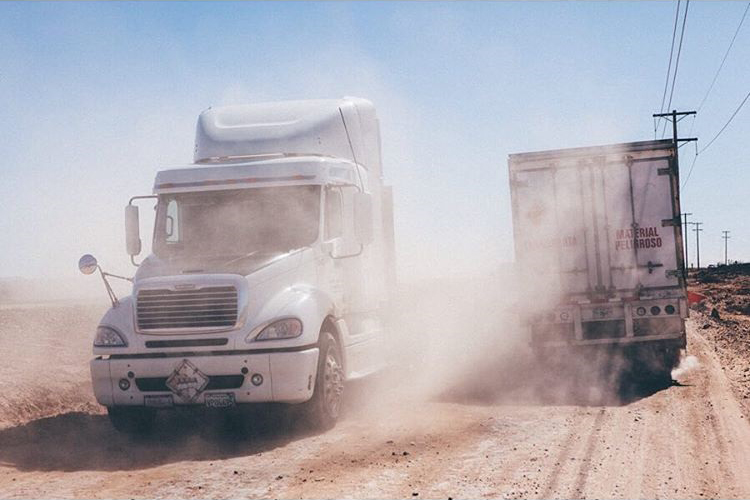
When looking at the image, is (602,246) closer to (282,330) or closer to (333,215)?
(333,215)

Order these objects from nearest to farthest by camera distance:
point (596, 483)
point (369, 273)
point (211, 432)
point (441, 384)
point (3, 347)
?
1. point (596, 483)
2. point (211, 432)
3. point (369, 273)
4. point (441, 384)
5. point (3, 347)

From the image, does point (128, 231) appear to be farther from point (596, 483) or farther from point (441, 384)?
point (596, 483)

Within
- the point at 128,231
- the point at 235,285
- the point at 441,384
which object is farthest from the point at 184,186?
the point at 441,384

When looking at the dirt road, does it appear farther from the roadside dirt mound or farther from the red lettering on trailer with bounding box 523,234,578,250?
the red lettering on trailer with bounding box 523,234,578,250

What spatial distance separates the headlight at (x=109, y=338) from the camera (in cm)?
932

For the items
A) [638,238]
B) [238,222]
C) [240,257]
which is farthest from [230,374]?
[638,238]

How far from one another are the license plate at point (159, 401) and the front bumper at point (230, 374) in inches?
1.1

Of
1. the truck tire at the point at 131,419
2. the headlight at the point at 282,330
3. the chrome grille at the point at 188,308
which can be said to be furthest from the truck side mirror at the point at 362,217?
the truck tire at the point at 131,419

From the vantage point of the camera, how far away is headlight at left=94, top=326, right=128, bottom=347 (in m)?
9.32

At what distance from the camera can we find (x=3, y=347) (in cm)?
1506

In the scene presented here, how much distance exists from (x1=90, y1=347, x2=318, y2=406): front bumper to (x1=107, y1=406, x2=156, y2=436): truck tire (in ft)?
0.70

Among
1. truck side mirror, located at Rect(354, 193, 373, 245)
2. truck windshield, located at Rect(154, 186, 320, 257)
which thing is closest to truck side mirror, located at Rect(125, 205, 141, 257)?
truck windshield, located at Rect(154, 186, 320, 257)

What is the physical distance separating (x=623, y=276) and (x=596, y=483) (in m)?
7.34

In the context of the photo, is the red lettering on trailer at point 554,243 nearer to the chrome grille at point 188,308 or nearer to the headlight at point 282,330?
the headlight at point 282,330
